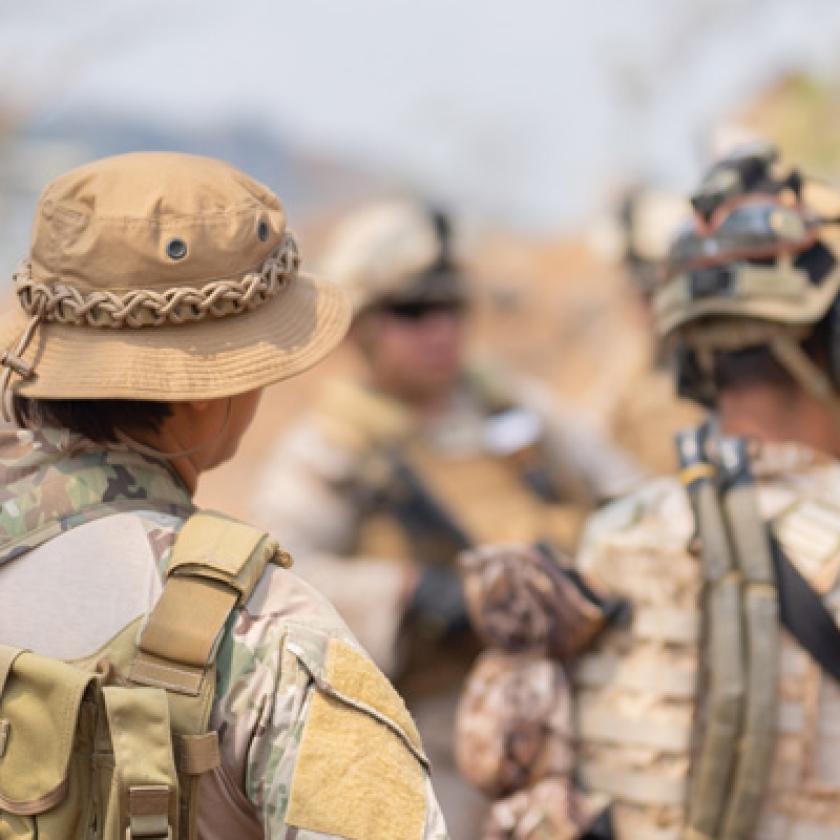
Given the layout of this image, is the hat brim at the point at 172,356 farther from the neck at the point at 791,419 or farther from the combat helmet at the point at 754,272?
the neck at the point at 791,419

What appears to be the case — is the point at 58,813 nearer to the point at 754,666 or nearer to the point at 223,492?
the point at 754,666

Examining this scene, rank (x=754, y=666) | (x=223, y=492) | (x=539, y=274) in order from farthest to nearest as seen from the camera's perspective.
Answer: (x=539, y=274), (x=223, y=492), (x=754, y=666)

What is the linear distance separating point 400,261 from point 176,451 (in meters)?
3.25

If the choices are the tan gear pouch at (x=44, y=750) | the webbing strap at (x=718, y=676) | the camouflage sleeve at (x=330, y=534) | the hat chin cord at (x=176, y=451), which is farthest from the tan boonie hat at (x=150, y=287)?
the camouflage sleeve at (x=330, y=534)

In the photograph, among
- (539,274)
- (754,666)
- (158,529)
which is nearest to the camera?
(158,529)

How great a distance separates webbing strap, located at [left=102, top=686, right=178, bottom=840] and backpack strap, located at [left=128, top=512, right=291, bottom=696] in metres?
0.04

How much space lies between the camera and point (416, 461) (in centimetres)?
506

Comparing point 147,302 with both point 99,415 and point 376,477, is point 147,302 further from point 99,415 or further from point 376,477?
point 376,477

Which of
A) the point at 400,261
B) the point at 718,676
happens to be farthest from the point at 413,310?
the point at 718,676

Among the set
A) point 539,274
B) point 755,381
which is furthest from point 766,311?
point 539,274

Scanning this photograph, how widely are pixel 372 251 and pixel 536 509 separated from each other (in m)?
1.15

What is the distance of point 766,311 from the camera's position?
2.86 meters

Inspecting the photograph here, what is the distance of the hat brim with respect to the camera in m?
1.94

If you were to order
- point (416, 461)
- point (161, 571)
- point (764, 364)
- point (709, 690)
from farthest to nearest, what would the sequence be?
1. point (416, 461)
2. point (764, 364)
3. point (709, 690)
4. point (161, 571)
